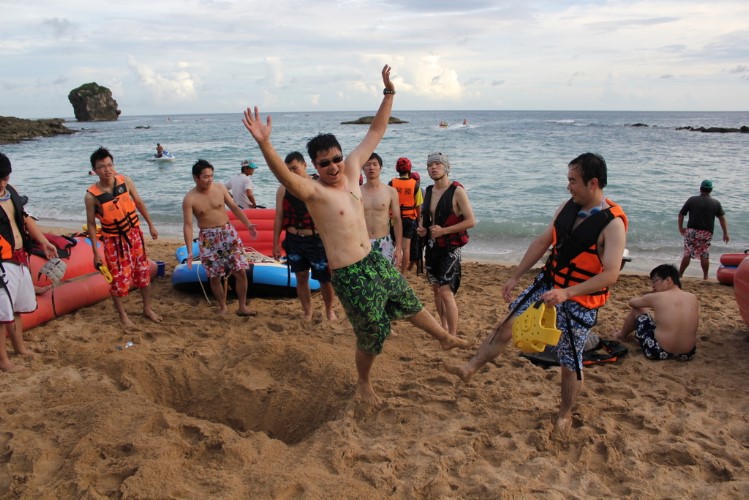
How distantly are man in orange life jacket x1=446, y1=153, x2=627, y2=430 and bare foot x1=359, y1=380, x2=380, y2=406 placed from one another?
1.06 m

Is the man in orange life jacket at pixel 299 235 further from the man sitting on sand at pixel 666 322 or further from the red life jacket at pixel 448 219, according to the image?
the man sitting on sand at pixel 666 322

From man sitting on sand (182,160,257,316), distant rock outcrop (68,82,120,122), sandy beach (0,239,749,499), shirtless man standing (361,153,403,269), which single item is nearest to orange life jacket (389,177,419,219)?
shirtless man standing (361,153,403,269)

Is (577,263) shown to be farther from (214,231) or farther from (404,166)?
(214,231)

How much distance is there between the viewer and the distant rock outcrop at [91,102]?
94.0 meters

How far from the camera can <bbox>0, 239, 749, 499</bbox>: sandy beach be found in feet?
10.3

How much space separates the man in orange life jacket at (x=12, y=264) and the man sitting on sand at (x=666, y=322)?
5800 millimetres

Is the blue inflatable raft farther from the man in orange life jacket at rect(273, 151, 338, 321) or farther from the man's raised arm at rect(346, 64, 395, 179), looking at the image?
the man's raised arm at rect(346, 64, 395, 179)

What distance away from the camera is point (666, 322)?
5.10 metres

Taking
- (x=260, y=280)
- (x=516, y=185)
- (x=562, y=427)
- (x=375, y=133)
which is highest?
(x=375, y=133)

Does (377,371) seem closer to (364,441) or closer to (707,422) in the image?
(364,441)

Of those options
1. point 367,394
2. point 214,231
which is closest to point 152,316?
point 214,231

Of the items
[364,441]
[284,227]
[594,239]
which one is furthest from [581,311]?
[284,227]

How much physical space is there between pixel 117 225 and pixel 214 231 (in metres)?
1.00

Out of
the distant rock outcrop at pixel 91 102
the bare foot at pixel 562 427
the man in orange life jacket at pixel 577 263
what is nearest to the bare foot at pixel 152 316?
the man in orange life jacket at pixel 577 263
